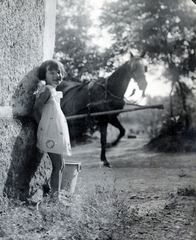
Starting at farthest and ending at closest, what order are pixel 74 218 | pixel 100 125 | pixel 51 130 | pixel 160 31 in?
pixel 100 125 → pixel 160 31 → pixel 51 130 → pixel 74 218

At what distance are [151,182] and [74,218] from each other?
27.3 inches

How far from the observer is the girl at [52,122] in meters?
2.43

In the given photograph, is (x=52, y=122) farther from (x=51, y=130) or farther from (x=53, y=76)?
(x=53, y=76)

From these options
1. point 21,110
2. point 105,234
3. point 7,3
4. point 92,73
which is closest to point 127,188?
point 105,234

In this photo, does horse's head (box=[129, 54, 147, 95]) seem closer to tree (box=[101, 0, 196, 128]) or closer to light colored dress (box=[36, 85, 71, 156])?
tree (box=[101, 0, 196, 128])

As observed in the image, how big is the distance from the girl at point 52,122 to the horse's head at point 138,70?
0.81 m

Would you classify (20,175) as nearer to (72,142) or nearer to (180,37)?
(72,142)

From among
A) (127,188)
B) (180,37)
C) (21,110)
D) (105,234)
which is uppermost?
(180,37)

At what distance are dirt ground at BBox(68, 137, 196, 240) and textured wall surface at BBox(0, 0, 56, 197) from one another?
0.51 meters

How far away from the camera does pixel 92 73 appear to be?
130 inches

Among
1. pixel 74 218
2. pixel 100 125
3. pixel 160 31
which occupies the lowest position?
pixel 74 218

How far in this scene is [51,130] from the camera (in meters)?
2.43

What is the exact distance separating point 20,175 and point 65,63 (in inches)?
48.3

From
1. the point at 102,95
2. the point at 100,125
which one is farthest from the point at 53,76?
the point at 102,95
